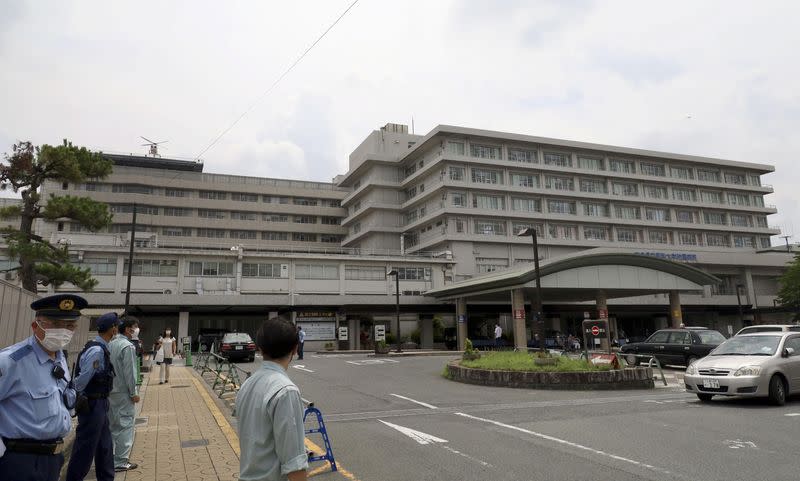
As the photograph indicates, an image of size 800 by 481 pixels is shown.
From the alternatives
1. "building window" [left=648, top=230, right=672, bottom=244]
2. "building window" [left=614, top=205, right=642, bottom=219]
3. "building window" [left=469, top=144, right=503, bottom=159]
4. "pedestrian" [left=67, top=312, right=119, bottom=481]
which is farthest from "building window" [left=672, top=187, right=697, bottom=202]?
"pedestrian" [left=67, top=312, right=119, bottom=481]

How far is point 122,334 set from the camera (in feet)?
23.7

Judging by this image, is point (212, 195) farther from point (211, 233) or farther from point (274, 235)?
point (274, 235)

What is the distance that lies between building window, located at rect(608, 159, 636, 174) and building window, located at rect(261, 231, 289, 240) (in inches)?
1641

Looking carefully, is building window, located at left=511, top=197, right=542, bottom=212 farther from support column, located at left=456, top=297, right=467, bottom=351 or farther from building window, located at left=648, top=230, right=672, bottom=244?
support column, located at left=456, top=297, right=467, bottom=351

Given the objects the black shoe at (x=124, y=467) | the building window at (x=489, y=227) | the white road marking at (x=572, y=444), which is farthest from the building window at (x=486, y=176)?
the black shoe at (x=124, y=467)

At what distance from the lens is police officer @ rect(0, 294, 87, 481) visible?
3283mm

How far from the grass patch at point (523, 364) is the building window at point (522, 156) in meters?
44.0

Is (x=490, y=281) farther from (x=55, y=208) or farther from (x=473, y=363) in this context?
(x=55, y=208)

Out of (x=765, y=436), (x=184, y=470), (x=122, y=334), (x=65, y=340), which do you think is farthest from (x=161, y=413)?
(x=765, y=436)

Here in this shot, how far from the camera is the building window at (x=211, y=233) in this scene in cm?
6396

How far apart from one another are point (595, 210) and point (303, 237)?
122ft

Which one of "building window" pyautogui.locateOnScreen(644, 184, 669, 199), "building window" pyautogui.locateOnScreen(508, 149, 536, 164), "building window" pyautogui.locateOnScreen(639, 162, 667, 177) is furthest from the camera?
"building window" pyautogui.locateOnScreen(639, 162, 667, 177)

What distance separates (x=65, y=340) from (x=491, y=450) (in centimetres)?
547

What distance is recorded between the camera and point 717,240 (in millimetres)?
67500
